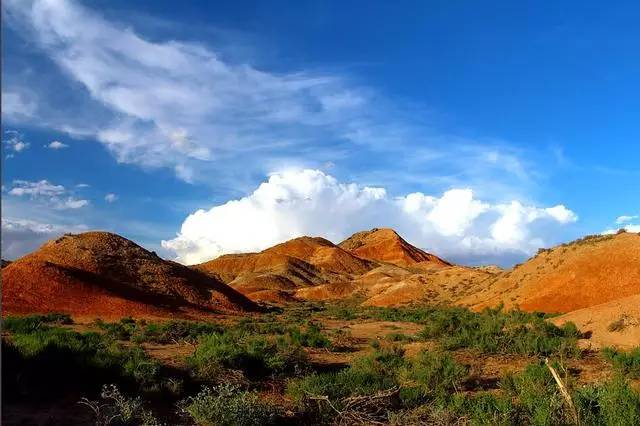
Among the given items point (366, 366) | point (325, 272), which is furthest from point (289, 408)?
point (325, 272)

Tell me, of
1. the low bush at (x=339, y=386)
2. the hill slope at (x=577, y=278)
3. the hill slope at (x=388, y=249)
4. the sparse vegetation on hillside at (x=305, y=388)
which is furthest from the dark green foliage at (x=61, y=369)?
the hill slope at (x=388, y=249)

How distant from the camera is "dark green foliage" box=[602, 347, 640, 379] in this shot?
15.1 meters

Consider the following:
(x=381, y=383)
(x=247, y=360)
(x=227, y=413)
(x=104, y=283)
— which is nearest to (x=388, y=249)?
(x=104, y=283)

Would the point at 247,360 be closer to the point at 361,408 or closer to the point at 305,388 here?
the point at 305,388

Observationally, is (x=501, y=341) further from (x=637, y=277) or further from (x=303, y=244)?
(x=303, y=244)

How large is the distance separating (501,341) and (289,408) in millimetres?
11444

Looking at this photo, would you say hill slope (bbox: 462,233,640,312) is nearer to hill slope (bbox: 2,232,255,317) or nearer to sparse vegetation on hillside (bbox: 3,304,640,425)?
sparse vegetation on hillside (bbox: 3,304,640,425)

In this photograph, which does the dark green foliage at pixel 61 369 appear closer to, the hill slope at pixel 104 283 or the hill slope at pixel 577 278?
the hill slope at pixel 104 283

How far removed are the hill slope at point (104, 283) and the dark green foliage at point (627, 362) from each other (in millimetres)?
34323

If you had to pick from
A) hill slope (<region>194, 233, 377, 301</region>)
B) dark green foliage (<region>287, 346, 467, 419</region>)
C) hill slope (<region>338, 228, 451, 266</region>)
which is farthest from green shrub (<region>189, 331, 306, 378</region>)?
hill slope (<region>338, 228, 451, 266</region>)

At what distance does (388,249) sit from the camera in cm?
15262

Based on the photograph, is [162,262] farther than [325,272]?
No

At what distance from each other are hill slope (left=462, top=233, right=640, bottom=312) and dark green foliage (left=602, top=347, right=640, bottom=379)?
25638mm

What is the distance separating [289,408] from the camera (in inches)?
420
